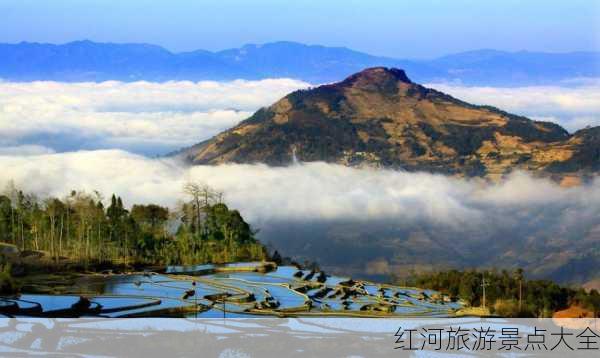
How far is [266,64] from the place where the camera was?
69938 mm

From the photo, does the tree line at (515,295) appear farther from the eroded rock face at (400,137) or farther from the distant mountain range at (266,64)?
the distant mountain range at (266,64)

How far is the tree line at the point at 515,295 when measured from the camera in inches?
459

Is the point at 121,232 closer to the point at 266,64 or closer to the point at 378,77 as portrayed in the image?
the point at 378,77

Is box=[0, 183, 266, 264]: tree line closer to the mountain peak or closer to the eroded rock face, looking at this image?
the eroded rock face

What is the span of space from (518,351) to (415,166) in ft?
123

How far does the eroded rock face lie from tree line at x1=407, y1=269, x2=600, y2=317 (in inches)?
1151

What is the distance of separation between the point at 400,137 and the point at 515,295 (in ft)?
119

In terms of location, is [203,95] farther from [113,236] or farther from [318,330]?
[318,330]

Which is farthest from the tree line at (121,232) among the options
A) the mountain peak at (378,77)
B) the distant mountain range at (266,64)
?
the distant mountain range at (266,64)

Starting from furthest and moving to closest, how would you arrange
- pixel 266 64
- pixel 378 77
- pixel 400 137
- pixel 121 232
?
pixel 266 64 → pixel 378 77 → pixel 400 137 → pixel 121 232

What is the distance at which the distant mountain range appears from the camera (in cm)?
6819

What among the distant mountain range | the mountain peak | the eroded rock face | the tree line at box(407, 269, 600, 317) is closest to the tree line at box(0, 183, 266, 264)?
the tree line at box(407, 269, 600, 317)

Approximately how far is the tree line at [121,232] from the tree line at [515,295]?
3829 mm

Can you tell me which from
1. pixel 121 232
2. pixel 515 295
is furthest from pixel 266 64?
pixel 515 295
